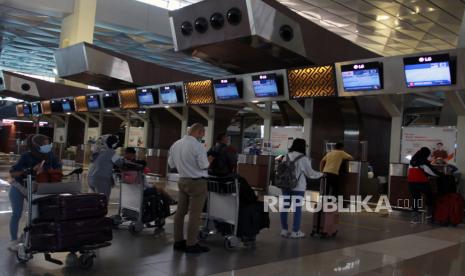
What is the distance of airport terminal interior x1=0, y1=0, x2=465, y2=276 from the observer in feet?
16.0

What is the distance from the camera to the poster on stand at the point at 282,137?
12562mm

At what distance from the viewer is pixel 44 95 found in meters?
23.5

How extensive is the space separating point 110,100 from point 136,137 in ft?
5.78

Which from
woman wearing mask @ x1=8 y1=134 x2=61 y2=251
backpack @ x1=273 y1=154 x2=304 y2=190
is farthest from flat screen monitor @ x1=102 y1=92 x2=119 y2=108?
woman wearing mask @ x1=8 y1=134 x2=61 y2=251

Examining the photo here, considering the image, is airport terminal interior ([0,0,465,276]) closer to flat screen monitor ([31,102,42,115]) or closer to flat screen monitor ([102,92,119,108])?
flat screen monitor ([102,92,119,108])

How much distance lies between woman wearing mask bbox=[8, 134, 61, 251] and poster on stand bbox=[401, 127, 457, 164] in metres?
7.72

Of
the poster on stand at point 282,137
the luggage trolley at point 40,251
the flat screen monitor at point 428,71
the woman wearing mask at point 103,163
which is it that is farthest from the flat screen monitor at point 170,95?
the luggage trolley at point 40,251

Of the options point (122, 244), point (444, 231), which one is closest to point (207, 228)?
point (122, 244)

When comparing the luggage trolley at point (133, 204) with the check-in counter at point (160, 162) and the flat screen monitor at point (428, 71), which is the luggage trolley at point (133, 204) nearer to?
the flat screen monitor at point (428, 71)

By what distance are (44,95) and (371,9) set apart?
54.0 feet

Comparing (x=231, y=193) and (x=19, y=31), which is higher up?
(x=19, y=31)

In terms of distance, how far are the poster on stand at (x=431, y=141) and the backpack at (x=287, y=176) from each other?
4596mm

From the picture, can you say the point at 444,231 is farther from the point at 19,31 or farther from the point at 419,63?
the point at 19,31

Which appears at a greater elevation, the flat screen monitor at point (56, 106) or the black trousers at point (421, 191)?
the flat screen monitor at point (56, 106)
